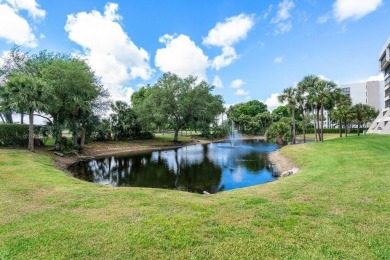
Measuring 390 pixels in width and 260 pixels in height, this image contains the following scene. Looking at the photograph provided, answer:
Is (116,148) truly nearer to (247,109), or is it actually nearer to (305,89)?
(305,89)

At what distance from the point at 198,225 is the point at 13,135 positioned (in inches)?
1081

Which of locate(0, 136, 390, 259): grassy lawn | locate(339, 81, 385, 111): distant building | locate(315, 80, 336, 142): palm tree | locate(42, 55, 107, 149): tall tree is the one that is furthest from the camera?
locate(339, 81, 385, 111): distant building

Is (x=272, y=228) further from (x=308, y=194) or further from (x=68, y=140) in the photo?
(x=68, y=140)

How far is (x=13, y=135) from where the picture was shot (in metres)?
24.8

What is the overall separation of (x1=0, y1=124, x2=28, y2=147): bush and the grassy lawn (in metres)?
20.3

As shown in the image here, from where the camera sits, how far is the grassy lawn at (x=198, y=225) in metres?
4.34

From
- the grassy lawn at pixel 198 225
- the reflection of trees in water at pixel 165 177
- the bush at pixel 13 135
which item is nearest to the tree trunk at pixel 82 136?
the bush at pixel 13 135

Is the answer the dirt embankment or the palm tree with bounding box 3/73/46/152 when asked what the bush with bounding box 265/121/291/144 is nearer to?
the dirt embankment

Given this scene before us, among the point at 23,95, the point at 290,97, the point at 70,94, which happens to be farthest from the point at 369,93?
the point at 23,95

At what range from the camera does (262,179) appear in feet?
51.3

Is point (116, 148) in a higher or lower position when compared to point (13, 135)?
lower

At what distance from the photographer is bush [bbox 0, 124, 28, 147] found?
24.2m

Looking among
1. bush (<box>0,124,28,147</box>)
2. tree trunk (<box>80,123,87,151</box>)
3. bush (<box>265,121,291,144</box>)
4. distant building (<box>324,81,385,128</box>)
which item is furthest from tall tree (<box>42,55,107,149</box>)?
distant building (<box>324,81,385,128</box>)

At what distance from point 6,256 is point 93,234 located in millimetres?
→ 1484
